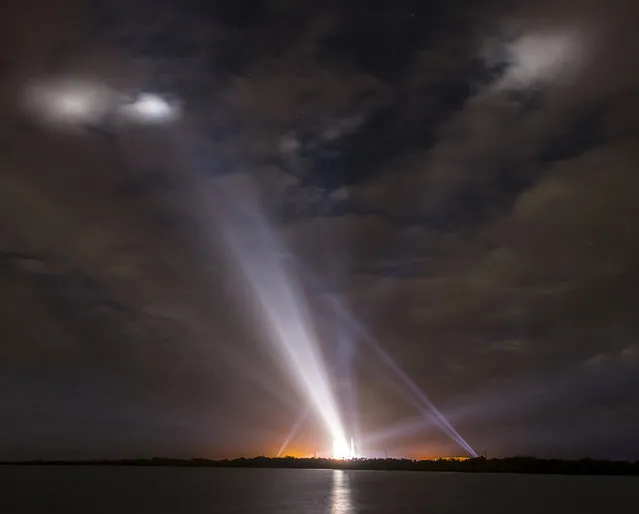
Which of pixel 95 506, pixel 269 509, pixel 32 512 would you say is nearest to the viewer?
pixel 32 512

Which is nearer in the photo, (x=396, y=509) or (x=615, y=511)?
(x=396, y=509)

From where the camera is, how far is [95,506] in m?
103

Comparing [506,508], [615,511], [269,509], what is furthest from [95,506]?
[615,511]

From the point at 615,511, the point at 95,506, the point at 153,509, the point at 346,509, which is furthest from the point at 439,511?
the point at 95,506

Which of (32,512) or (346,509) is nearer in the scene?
(32,512)

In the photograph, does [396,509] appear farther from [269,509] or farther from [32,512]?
[32,512]

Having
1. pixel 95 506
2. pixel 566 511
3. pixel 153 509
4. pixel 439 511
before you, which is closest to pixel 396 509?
pixel 439 511

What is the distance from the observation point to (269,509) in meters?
96.8

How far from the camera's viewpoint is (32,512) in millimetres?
90125

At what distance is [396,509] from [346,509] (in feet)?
28.0

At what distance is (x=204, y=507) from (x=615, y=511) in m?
74.5

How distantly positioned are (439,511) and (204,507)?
128ft

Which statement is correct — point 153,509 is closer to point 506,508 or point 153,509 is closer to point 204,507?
point 204,507

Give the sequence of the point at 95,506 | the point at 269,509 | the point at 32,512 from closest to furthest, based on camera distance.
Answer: the point at 32,512
the point at 269,509
the point at 95,506
